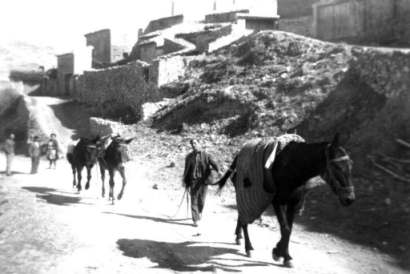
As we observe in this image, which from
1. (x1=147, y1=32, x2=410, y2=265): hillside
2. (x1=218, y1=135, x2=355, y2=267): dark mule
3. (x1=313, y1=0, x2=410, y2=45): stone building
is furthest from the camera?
(x1=313, y1=0, x2=410, y2=45): stone building

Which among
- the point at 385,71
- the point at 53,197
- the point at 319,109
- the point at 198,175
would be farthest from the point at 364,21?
the point at 53,197

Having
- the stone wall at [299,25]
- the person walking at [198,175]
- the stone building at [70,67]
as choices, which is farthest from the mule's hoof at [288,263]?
the stone building at [70,67]

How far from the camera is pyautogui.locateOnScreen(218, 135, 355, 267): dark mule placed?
625 cm

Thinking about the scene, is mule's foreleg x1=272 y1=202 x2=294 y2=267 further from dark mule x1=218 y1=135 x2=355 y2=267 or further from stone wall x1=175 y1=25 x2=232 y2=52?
stone wall x1=175 y1=25 x2=232 y2=52

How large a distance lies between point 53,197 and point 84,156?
72.0 inches

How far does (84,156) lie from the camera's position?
47.4ft

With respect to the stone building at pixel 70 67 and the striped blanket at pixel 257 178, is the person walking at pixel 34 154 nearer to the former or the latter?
the striped blanket at pixel 257 178

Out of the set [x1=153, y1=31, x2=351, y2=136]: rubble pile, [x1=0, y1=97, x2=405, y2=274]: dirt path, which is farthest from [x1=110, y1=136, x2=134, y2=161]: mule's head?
[x1=153, y1=31, x2=351, y2=136]: rubble pile

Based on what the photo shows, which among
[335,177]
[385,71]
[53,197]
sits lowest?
[53,197]

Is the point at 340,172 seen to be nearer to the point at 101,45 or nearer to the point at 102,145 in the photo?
the point at 102,145

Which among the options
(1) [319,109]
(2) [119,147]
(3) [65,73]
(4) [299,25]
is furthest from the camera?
(3) [65,73]

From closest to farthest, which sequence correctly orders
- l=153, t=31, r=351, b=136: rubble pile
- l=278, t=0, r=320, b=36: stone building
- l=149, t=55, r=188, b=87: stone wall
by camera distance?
l=153, t=31, r=351, b=136: rubble pile, l=149, t=55, r=188, b=87: stone wall, l=278, t=0, r=320, b=36: stone building

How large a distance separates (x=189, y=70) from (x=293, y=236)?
1807 centimetres

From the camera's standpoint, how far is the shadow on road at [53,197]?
12219 millimetres
